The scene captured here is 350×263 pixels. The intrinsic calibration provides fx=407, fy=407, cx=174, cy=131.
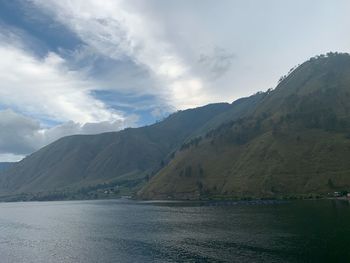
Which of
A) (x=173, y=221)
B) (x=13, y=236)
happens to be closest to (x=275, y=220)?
(x=173, y=221)

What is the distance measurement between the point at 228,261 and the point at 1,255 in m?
72.6

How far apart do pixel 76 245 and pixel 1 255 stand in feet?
79.4

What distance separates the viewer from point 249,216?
190625 millimetres

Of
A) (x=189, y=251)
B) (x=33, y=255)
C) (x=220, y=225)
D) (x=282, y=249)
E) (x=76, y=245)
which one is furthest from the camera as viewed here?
(x=220, y=225)

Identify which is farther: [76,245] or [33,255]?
[76,245]

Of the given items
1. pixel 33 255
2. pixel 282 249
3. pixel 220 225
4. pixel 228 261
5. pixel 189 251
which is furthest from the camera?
pixel 220 225

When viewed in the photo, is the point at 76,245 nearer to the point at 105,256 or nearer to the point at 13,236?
the point at 105,256

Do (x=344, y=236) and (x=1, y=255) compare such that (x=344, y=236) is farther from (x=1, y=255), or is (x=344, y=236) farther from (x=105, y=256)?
(x=1, y=255)

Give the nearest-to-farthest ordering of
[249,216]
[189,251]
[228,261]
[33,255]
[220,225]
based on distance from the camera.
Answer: [228,261] < [189,251] < [33,255] < [220,225] < [249,216]

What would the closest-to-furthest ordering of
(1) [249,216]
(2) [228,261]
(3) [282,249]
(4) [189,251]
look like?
1. (2) [228,261]
2. (3) [282,249]
3. (4) [189,251]
4. (1) [249,216]

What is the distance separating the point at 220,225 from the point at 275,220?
2288cm

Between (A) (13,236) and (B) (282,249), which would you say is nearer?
(B) (282,249)

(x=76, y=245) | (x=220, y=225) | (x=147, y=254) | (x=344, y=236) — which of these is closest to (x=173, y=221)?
(x=220, y=225)

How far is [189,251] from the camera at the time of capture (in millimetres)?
114625
